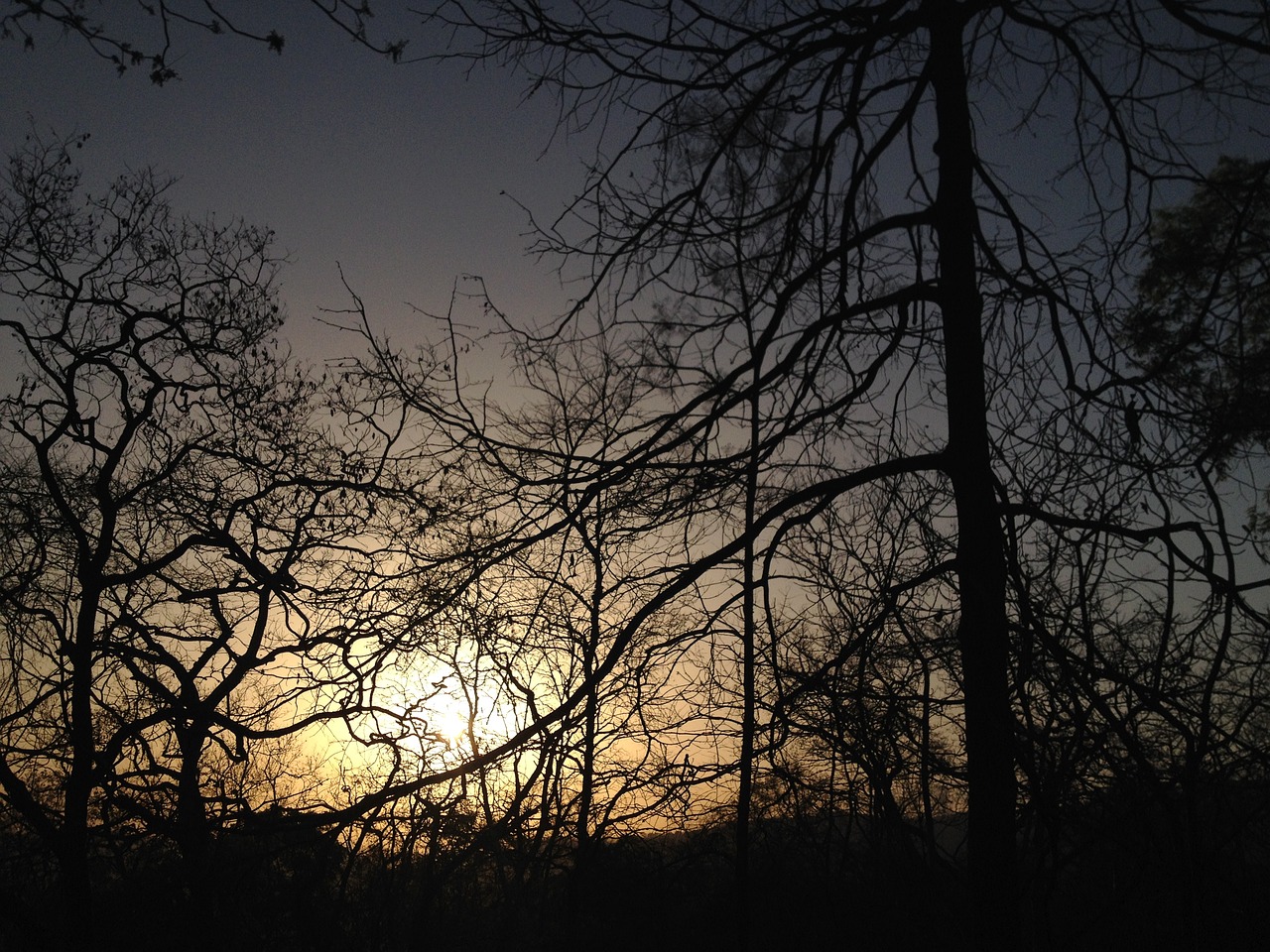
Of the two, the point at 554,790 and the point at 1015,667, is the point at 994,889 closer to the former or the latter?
the point at 1015,667

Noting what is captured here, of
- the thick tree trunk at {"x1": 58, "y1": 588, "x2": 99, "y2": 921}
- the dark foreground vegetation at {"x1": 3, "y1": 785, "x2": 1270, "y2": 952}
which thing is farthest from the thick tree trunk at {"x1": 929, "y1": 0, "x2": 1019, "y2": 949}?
the thick tree trunk at {"x1": 58, "y1": 588, "x2": 99, "y2": 921}

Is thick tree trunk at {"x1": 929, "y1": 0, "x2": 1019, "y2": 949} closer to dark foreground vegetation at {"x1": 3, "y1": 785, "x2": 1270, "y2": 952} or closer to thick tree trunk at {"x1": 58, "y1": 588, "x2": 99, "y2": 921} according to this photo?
dark foreground vegetation at {"x1": 3, "y1": 785, "x2": 1270, "y2": 952}

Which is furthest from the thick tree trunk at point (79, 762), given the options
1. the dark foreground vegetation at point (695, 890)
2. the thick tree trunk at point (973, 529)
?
the thick tree trunk at point (973, 529)

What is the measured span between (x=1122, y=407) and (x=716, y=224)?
1572mm

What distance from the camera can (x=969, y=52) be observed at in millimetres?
3303

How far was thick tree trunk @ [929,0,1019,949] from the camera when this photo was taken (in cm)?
252

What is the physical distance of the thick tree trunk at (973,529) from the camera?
252 cm

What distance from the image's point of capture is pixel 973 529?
2689 mm

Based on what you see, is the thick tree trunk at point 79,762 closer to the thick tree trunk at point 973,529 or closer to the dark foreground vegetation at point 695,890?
the dark foreground vegetation at point 695,890

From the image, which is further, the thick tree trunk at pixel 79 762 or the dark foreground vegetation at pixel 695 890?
the thick tree trunk at pixel 79 762

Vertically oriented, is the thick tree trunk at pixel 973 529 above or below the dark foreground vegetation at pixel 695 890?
above

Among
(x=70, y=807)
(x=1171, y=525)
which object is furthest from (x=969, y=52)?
(x=70, y=807)

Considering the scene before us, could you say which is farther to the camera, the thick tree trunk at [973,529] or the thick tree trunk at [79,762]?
the thick tree trunk at [79,762]

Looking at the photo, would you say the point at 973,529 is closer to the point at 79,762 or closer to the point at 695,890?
the point at 79,762
